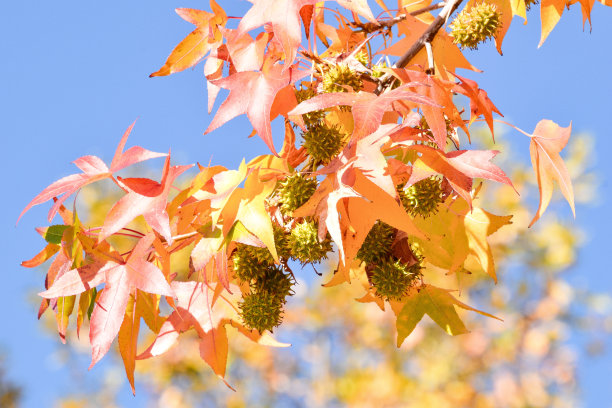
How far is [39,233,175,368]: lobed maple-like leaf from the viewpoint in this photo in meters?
1.04

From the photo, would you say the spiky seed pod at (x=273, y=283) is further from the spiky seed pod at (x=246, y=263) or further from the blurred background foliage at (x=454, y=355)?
the blurred background foliage at (x=454, y=355)

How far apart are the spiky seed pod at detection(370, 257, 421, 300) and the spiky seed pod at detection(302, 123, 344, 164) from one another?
235 millimetres

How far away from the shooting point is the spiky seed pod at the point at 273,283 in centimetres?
125

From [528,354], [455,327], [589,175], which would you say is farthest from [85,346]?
[455,327]

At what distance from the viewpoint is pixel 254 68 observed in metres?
1.09

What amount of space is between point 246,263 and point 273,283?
0.25 feet

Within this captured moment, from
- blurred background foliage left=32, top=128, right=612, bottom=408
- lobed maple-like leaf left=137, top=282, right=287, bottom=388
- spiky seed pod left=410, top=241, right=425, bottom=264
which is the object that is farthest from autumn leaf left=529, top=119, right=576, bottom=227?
blurred background foliage left=32, top=128, right=612, bottom=408

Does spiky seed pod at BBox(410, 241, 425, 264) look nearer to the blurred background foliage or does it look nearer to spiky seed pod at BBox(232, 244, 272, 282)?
spiky seed pod at BBox(232, 244, 272, 282)

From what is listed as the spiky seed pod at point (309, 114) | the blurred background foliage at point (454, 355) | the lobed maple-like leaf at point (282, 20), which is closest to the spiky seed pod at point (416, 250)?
the spiky seed pod at point (309, 114)

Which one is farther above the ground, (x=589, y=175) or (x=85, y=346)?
(x=589, y=175)

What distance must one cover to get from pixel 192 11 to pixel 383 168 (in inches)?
22.4

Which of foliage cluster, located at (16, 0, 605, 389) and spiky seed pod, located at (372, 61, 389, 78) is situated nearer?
foliage cluster, located at (16, 0, 605, 389)

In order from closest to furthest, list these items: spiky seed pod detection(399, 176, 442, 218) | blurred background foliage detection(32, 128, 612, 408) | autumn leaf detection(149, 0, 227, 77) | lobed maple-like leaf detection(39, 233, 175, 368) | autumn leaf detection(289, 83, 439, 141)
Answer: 1. autumn leaf detection(289, 83, 439, 141)
2. lobed maple-like leaf detection(39, 233, 175, 368)
3. spiky seed pod detection(399, 176, 442, 218)
4. autumn leaf detection(149, 0, 227, 77)
5. blurred background foliage detection(32, 128, 612, 408)

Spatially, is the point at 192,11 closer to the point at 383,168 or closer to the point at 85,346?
the point at 383,168
